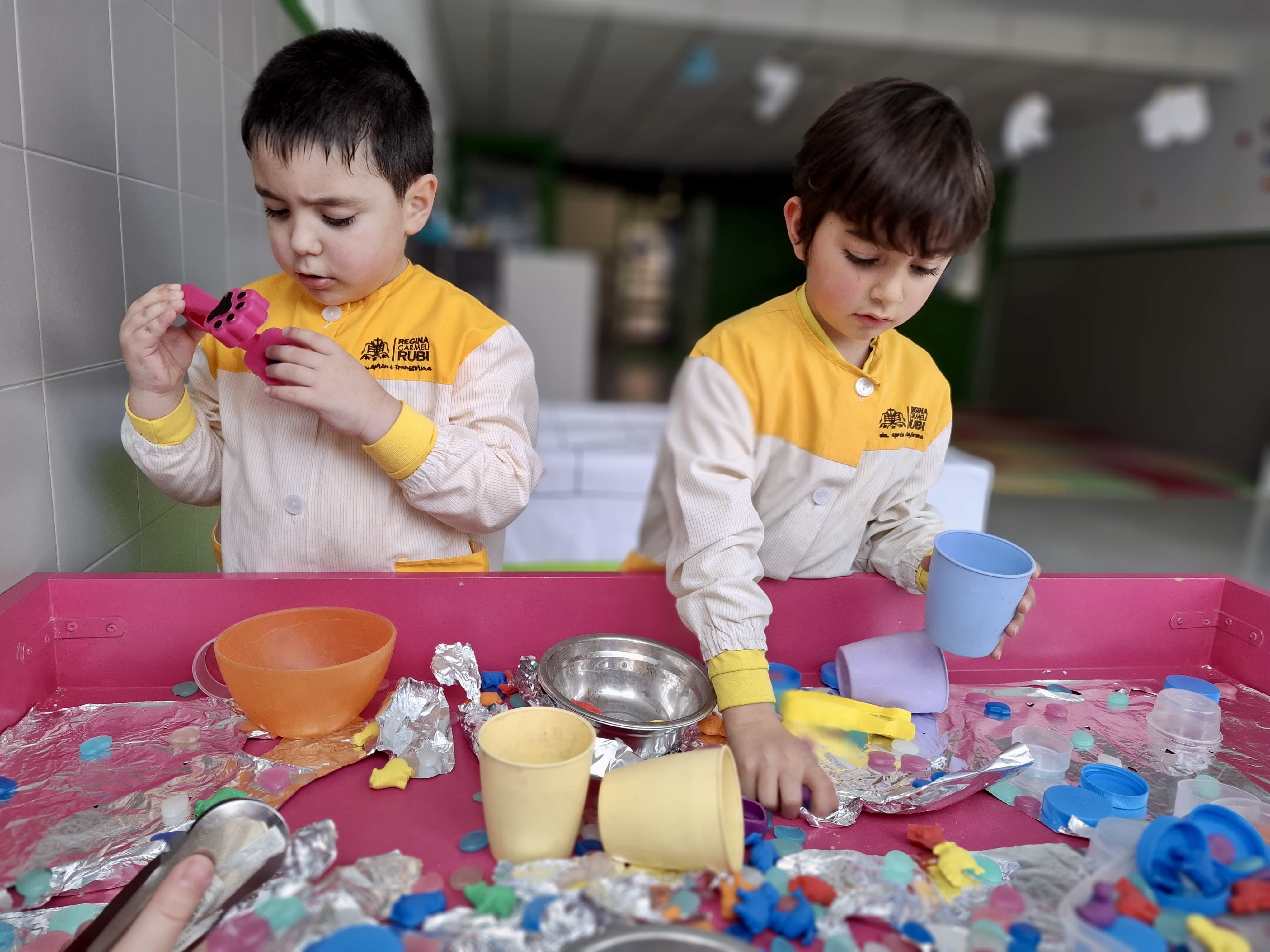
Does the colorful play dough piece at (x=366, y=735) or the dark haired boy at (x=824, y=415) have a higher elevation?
the dark haired boy at (x=824, y=415)

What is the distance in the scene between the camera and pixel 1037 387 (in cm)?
651

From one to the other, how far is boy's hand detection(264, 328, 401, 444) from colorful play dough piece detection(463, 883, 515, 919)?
0.42 metres

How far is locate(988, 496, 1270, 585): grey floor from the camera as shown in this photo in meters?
3.02

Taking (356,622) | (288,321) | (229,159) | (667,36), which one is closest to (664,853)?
(356,622)

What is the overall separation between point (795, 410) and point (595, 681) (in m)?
0.34

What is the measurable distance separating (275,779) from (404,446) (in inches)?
12.2

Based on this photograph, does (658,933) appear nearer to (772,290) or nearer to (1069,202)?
(1069,202)

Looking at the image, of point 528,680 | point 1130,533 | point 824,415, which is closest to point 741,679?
point 528,680

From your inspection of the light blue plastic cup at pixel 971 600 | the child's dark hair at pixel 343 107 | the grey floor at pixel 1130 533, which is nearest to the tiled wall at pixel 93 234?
the child's dark hair at pixel 343 107

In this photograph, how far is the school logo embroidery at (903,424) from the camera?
0.93 meters

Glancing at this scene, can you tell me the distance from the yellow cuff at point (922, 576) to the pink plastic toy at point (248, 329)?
0.66 meters

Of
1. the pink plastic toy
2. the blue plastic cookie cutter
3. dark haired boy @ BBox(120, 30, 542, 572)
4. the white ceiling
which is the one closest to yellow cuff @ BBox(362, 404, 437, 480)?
dark haired boy @ BBox(120, 30, 542, 572)

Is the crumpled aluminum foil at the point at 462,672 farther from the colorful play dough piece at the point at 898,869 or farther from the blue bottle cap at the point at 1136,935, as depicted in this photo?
the blue bottle cap at the point at 1136,935

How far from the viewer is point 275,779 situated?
2.14ft
